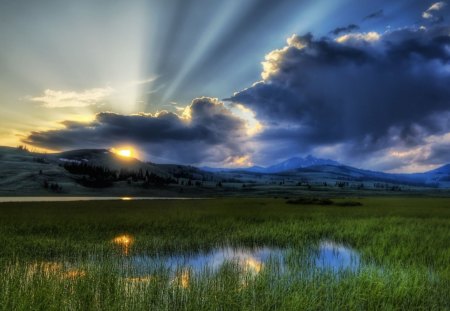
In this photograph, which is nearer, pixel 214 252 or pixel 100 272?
pixel 100 272

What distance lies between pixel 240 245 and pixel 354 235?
8.86 metres

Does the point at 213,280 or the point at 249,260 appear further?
the point at 249,260

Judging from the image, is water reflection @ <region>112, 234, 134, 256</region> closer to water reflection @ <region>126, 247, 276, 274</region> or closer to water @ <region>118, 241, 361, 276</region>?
water @ <region>118, 241, 361, 276</region>

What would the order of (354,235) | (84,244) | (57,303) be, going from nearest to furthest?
(57,303)
(84,244)
(354,235)

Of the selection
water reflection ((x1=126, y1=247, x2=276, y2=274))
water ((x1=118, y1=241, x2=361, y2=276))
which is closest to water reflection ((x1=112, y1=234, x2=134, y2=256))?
water ((x1=118, y1=241, x2=361, y2=276))

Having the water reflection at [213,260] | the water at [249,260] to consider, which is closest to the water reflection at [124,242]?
the water at [249,260]

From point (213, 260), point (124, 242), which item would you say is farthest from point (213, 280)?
point (124, 242)

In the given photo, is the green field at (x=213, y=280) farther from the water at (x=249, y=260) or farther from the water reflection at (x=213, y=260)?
the water reflection at (x=213, y=260)

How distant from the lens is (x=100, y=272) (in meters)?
12.4

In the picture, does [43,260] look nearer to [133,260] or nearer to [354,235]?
[133,260]

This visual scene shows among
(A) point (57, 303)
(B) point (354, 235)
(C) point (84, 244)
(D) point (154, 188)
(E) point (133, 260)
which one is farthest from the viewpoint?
(D) point (154, 188)

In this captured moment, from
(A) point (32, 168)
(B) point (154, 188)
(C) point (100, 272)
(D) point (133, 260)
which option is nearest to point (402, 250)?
(D) point (133, 260)

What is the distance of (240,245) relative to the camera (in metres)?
21.8

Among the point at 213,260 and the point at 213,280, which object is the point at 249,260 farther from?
the point at 213,280
